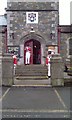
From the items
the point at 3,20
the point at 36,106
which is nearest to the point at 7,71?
the point at 36,106

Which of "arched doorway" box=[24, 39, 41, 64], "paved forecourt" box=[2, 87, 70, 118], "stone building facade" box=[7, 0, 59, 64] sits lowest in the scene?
"paved forecourt" box=[2, 87, 70, 118]

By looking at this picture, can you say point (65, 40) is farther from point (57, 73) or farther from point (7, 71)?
point (7, 71)

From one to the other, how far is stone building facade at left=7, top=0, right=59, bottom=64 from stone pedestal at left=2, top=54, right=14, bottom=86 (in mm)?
14965

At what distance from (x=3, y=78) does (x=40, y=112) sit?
263 inches

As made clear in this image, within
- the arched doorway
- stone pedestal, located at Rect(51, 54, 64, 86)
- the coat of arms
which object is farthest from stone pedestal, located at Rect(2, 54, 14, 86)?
the arched doorway

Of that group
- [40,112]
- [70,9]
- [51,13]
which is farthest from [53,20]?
[40,112]

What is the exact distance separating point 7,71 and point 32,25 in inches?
628

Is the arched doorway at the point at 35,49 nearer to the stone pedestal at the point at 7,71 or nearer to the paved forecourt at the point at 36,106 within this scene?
A: the stone pedestal at the point at 7,71

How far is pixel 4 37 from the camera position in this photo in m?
30.2

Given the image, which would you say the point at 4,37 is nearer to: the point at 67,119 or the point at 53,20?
the point at 53,20

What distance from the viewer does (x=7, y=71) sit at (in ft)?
47.8

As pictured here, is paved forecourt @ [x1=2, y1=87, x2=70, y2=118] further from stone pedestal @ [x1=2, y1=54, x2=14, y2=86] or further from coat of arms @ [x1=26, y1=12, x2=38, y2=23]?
coat of arms @ [x1=26, y1=12, x2=38, y2=23]

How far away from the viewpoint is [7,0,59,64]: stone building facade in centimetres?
2983

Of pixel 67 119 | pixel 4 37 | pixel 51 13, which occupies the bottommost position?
pixel 67 119
